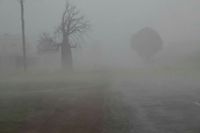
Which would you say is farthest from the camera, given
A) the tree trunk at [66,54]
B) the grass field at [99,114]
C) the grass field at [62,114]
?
the tree trunk at [66,54]

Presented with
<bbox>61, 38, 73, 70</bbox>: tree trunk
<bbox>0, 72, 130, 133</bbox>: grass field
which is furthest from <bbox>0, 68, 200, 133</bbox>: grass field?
<bbox>61, 38, 73, 70</bbox>: tree trunk

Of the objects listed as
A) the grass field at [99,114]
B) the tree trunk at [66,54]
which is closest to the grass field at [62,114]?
the grass field at [99,114]

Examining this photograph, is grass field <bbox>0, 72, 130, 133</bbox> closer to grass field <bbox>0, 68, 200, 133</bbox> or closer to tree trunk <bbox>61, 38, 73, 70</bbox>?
grass field <bbox>0, 68, 200, 133</bbox>

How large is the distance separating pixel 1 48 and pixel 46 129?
72.0m

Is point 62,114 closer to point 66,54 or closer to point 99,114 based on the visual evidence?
point 99,114

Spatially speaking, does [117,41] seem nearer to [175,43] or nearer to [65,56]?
[175,43]

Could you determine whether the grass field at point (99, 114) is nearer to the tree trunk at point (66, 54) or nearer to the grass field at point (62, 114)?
the grass field at point (62, 114)

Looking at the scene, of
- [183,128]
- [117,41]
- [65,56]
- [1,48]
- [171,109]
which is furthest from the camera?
[117,41]

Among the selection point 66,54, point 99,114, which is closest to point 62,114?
point 99,114

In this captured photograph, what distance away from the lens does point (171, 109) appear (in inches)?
681

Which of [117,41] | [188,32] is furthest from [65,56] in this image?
[117,41]

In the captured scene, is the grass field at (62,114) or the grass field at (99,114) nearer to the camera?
the grass field at (99,114)

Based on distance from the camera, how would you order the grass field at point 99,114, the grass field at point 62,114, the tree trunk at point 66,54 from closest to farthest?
1. the grass field at point 99,114
2. the grass field at point 62,114
3. the tree trunk at point 66,54

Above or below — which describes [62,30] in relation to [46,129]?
above
